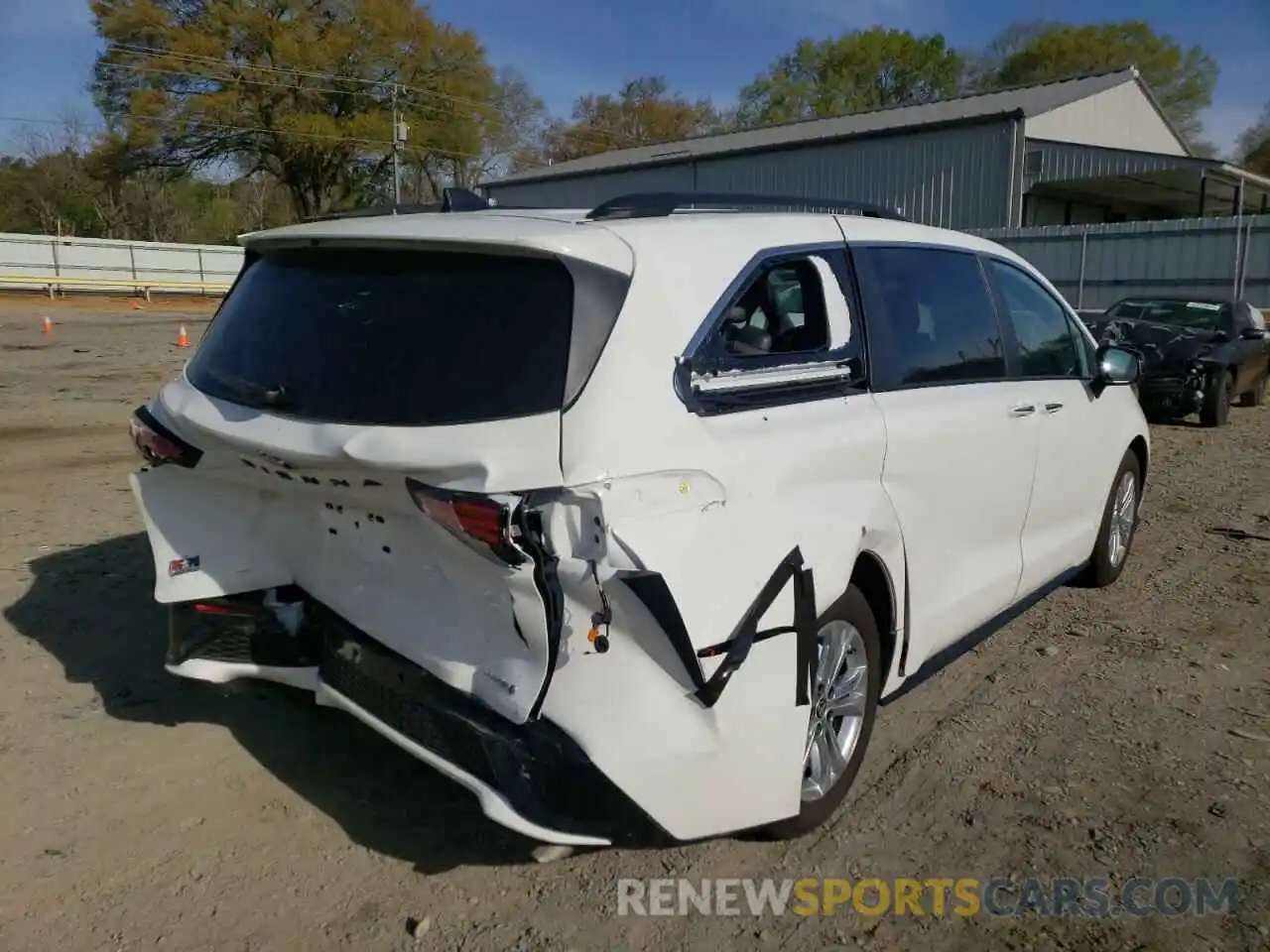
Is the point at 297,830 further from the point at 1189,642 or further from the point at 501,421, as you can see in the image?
the point at 1189,642

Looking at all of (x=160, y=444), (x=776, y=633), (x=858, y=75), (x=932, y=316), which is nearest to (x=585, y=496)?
(x=776, y=633)

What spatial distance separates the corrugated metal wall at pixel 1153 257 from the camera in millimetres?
23203

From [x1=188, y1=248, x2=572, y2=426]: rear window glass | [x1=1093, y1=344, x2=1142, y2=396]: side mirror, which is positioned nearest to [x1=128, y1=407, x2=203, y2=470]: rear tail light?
[x1=188, y1=248, x2=572, y2=426]: rear window glass

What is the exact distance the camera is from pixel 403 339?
2.93m

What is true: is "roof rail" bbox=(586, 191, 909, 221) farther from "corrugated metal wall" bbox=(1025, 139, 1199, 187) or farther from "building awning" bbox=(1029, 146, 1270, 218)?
"corrugated metal wall" bbox=(1025, 139, 1199, 187)

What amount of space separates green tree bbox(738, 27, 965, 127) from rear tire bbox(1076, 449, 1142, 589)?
6017cm

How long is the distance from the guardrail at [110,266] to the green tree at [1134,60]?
146 ft

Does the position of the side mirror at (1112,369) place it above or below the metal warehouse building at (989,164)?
below

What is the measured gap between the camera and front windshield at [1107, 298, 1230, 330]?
13.7 metres

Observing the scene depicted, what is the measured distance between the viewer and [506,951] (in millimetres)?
2777

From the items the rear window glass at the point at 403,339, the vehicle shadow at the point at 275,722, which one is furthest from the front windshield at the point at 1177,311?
the rear window glass at the point at 403,339

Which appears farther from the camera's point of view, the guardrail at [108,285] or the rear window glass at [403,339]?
the guardrail at [108,285]

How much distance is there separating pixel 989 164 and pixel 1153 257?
249 inches

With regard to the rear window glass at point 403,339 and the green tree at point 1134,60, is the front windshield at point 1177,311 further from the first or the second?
the green tree at point 1134,60
